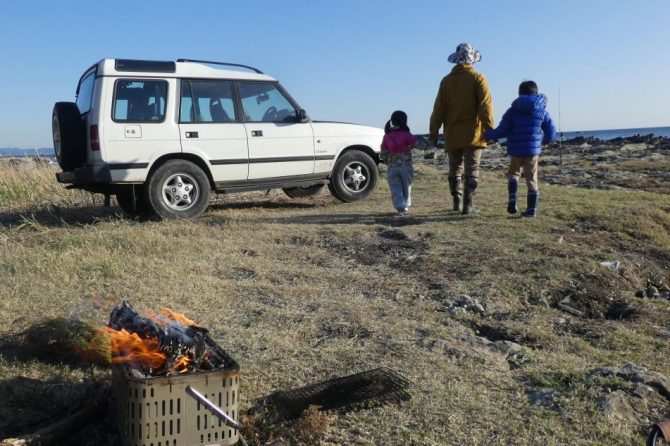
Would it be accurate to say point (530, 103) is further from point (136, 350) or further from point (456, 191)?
point (136, 350)

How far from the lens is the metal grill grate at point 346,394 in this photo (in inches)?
125

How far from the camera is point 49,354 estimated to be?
372 cm

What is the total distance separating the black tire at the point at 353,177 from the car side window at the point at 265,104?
1116 mm

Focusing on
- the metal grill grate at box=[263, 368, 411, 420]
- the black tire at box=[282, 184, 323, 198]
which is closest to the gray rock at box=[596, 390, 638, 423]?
the metal grill grate at box=[263, 368, 411, 420]

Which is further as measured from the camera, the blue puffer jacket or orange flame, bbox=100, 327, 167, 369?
the blue puffer jacket

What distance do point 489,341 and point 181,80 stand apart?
5818 mm

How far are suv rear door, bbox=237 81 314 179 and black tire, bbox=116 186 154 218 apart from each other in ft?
5.12

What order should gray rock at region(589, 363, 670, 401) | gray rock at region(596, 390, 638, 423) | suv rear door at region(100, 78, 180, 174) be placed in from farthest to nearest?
suv rear door at region(100, 78, 180, 174) < gray rock at region(589, 363, 670, 401) < gray rock at region(596, 390, 638, 423)

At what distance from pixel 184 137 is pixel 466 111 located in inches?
148

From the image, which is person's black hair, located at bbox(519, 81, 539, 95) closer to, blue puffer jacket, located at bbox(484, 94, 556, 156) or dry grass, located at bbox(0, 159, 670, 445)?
blue puffer jacket, located at bbox(484, 94, 556, 156)

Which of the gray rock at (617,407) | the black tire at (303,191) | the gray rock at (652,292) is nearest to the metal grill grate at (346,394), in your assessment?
the gray rock at (617,407)

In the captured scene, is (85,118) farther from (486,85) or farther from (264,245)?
(486,85)

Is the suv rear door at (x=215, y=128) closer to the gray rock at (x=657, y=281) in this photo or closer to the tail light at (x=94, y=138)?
the tail light at (x=94, y=138)

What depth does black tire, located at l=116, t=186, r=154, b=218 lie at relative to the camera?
820 centimetres
